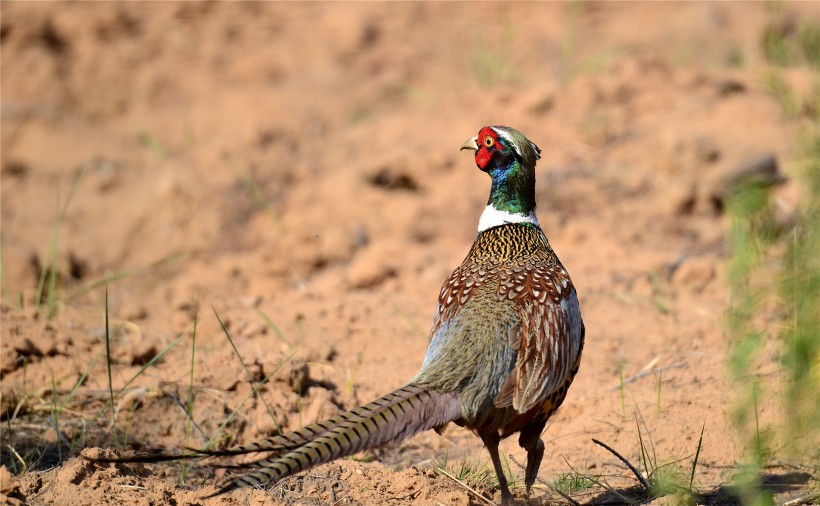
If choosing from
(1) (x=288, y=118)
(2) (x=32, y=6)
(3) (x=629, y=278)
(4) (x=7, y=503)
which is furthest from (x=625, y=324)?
(2) (x=32, y=6)


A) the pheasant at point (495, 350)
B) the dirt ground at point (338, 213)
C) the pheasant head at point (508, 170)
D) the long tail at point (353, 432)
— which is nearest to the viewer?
the long tail at point (353, 432)

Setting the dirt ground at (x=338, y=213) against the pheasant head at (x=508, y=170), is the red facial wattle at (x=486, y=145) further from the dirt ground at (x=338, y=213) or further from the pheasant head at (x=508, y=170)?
the dirt ground at (x=338, y=213)

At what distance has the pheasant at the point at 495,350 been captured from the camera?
3539 millimetres

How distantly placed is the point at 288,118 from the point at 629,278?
13.7 ft

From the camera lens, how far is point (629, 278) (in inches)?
286

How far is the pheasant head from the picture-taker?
4.71 m

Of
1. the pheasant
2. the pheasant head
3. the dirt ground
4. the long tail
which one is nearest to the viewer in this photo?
the long tail

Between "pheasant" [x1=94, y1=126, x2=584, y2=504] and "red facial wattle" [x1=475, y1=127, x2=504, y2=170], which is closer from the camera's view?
"pheasant" [x1=94, y1=126, x2=584, y2=504]

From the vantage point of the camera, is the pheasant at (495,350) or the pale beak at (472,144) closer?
the pheasant at (495,350)

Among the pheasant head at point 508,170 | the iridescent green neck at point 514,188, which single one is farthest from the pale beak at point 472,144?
the iridescent green neck at point 514,188

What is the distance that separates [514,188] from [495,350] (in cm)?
97

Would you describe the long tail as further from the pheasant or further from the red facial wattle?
the red facial wattle

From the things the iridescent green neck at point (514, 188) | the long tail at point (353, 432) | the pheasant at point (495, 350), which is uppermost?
the iridescent green neck at point (514, 188)

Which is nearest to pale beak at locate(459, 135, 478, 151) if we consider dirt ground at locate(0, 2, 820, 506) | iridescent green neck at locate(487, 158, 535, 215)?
iridescent green neck at locate(487, 158, 535, 215)
